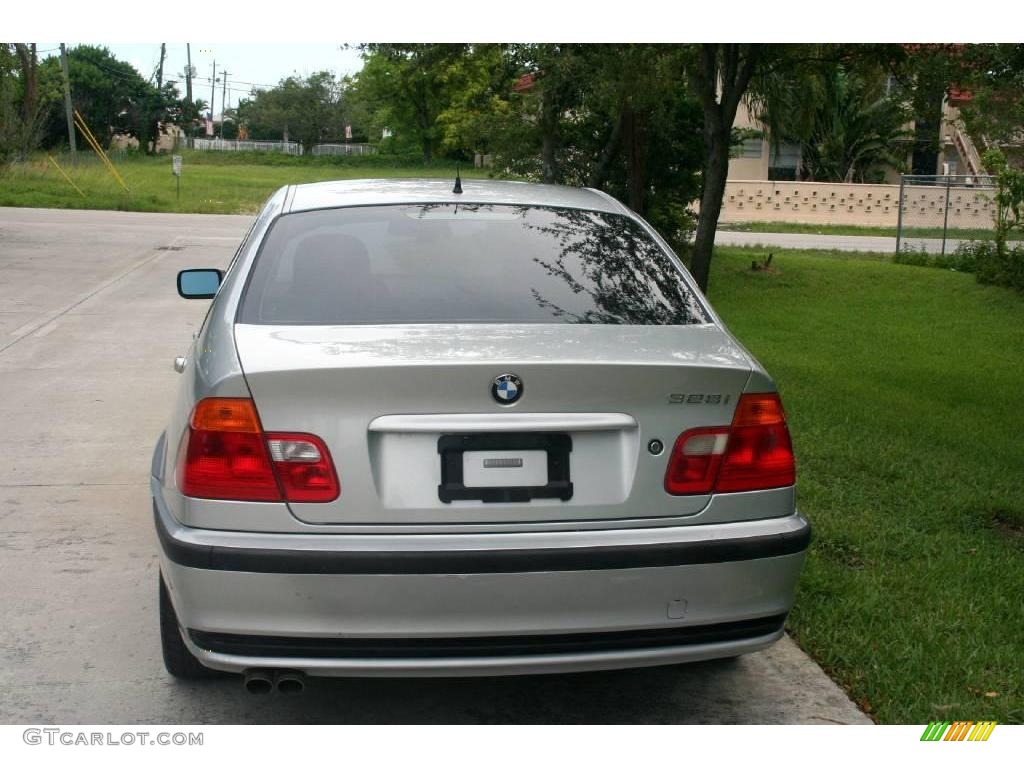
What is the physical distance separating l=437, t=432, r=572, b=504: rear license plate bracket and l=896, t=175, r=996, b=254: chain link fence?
1977cm

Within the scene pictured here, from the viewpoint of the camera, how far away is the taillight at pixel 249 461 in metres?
3.23

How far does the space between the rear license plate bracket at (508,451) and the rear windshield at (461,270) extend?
1.79ft

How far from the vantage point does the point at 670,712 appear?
13.0ft

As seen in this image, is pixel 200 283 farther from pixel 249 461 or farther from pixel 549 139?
pixel 549 139

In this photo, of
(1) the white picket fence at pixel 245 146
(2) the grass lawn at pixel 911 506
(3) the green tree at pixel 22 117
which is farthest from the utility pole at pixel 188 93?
(2) the grass lawn at pixel 911 506

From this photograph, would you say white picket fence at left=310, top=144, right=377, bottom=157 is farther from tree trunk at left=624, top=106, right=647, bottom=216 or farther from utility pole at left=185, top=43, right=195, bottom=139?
tree trunk at left=624, top=106, right=647, bottom=216

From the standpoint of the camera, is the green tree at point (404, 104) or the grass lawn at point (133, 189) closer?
the grass lawn at point (133, 189)

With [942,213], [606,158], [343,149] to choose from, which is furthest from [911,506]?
[343,149]

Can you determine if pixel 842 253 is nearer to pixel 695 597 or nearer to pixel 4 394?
pixel 4 394

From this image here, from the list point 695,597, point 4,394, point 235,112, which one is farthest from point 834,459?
point 235,112

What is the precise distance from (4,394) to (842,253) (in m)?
18.3

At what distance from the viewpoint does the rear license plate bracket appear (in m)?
3.23

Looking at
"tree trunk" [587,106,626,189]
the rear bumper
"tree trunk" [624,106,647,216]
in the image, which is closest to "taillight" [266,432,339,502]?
the rear bumper

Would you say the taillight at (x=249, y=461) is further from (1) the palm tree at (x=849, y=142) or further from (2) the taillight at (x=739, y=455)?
(1) the palm tree at (x=849, y=142)
